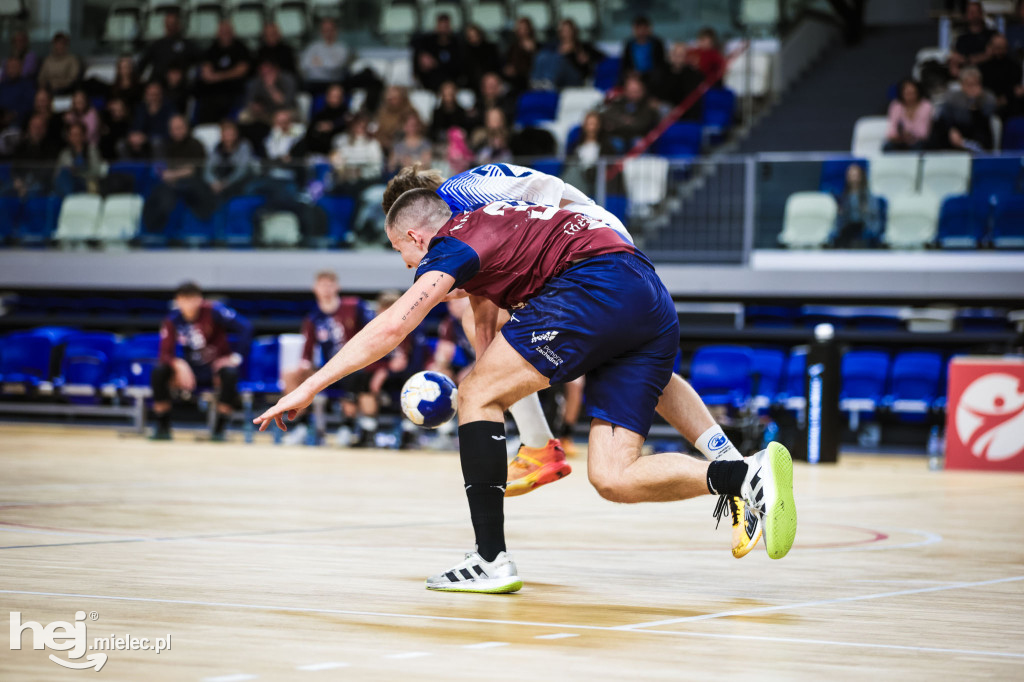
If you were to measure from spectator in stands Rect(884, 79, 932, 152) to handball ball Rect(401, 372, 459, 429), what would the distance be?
10428 mm

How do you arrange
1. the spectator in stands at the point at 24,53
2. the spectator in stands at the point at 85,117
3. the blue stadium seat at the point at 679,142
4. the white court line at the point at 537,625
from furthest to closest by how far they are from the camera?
1. the spectator in stands at the point at 24,53
2. the spectator in stands at the point at 85,117
3. the blue stadium seat at the point at 679,142
4. the white court line at the point at 537,625

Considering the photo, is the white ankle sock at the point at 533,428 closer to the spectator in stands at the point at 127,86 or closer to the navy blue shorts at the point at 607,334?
the navy blue shorts at the point at 607,334

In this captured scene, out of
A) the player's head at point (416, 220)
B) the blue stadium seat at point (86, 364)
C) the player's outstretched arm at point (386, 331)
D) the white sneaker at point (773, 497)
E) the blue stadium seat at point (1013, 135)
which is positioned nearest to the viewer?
the player's outstretched arm at point (386, 331)

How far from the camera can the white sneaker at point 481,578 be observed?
4168mm

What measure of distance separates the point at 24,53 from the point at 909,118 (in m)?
12.8

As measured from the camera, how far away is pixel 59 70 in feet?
64.4

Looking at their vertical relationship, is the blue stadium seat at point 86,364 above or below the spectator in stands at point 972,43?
below

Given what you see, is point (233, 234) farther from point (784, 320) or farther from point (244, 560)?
point (244, 560)

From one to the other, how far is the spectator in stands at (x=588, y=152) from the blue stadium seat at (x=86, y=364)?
5.38 metres

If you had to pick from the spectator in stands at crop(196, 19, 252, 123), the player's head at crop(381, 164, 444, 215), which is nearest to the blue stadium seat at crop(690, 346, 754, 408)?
the spectator in stands at crop(196, 19, 252, 123)

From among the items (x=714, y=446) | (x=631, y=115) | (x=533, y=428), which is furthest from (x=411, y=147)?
(x=714, y=446)

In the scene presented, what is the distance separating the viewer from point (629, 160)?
1433cm

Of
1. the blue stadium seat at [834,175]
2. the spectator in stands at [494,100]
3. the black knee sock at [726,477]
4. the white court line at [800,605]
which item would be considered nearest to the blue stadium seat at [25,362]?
the spectator in stands at [494,100]

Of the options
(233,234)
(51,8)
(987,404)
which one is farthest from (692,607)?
(51,8)
